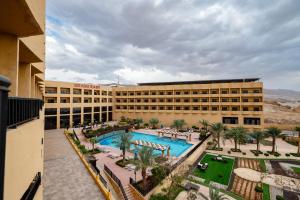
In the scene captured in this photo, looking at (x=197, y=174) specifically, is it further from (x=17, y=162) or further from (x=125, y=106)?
(x=125, y=106)

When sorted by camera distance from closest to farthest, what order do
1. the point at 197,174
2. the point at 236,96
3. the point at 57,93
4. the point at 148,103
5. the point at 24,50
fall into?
the point at 24,50 < the point at 197,174 < the point at 57,93 < the point at 236,96 < the point at 148,103

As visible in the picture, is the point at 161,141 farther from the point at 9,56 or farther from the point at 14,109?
the point at 14,109

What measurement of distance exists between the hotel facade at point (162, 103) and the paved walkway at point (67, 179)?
96.1 feet

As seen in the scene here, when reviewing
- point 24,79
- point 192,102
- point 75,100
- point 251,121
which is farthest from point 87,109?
point 251,121

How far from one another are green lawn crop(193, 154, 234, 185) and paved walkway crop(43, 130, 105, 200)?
1710cm

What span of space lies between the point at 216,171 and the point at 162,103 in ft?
123

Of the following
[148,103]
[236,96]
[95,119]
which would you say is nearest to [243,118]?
[236,96]

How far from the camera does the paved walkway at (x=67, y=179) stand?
14.7 meters

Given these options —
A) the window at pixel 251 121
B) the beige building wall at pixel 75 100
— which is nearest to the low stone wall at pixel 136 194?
the beige building wall at pixel 75 100

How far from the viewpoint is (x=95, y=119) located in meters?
62.1

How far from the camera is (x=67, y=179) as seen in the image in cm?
1739

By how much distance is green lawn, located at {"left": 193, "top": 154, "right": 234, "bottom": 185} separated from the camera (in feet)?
85.0

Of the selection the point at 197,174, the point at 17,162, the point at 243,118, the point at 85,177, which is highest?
the point at 17,162

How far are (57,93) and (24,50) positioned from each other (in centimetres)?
4747
